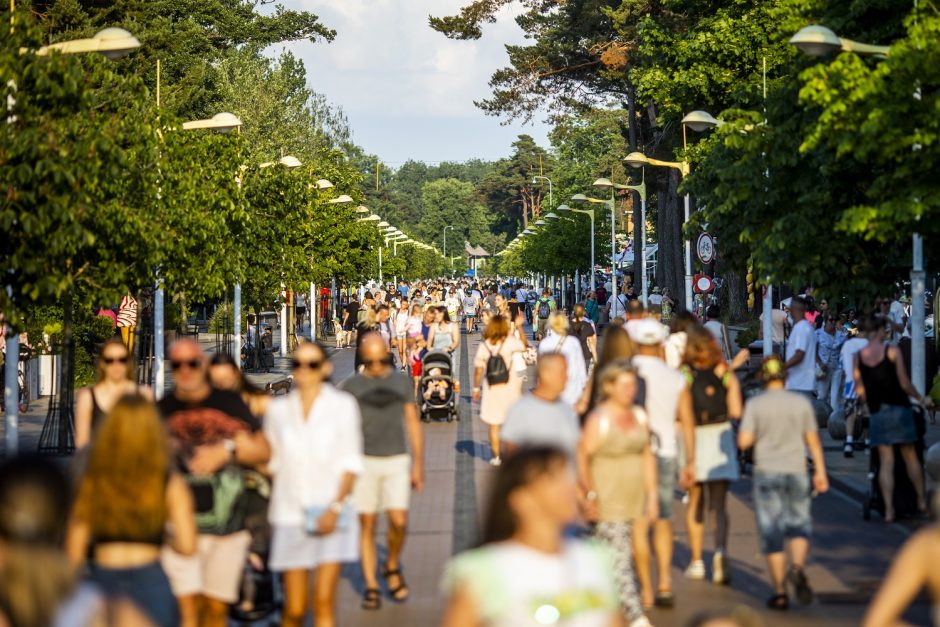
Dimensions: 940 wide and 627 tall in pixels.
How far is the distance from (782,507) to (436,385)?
46.1 feet

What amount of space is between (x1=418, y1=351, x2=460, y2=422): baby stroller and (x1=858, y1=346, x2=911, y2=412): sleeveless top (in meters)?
10.2

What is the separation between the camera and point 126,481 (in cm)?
593

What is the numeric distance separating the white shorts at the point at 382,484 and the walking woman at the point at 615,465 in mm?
1472

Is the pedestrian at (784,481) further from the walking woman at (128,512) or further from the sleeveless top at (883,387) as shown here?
the walking woman at (128,512)

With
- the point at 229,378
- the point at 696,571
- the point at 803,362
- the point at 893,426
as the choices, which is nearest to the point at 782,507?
the point at 696,571

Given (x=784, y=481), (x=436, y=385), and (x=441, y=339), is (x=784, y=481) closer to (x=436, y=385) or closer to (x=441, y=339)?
(x=436, y=385)

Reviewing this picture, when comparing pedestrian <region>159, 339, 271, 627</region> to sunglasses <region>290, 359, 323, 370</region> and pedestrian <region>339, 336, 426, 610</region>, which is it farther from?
pedestrian <region>339, 336, 426, 610</region>

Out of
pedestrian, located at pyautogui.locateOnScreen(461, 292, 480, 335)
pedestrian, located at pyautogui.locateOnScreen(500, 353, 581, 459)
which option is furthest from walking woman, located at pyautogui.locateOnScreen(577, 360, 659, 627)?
pedestrian, located at pyautogui.locateOnScreen(461, 292, 480, 335)

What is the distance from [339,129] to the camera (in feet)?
365

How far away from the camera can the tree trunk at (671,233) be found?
51.8 m

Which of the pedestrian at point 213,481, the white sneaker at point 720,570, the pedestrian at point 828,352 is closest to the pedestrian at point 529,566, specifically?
the pedestrian at point 213,481

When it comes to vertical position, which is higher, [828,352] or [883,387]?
[828,352]

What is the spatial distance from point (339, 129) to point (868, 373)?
98.8 meters

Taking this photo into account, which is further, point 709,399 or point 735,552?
point 735,552
